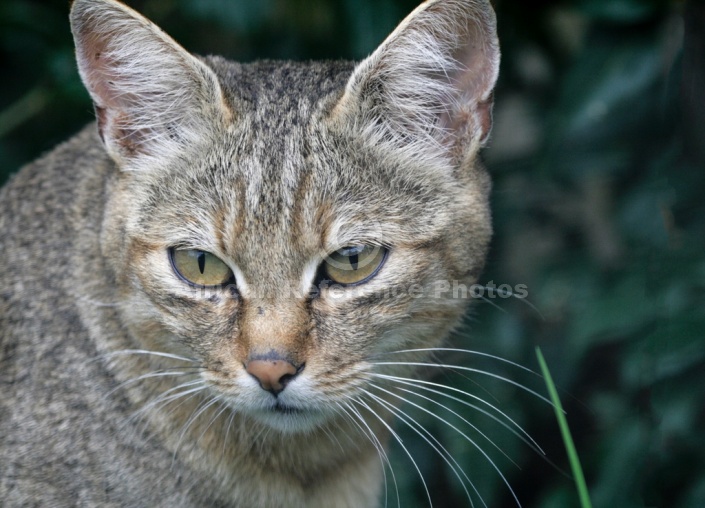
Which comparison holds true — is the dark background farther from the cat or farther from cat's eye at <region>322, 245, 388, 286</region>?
cat's eye at <region>322, 245, 388, 286</region>

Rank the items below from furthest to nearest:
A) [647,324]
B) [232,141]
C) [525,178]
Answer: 1. [525,178]
2. [647,324]
3. [232,141]

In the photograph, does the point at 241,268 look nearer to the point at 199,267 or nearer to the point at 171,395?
the point at 199,267

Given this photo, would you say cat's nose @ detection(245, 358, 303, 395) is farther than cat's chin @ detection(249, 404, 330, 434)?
No

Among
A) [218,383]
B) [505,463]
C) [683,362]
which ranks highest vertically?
[683,362]

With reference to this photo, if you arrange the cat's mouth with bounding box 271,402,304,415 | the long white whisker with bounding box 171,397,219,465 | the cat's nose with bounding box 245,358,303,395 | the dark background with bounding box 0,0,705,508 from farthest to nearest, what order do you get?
the dark background with bounding box 0,0,705,508, the long white whisker with bounding box 171,397,219,465, the cat's mouth with bounding box 271,402,304,415, the cat's nose with bounding box 245,358,303,395

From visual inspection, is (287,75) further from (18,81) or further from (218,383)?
(18,81)

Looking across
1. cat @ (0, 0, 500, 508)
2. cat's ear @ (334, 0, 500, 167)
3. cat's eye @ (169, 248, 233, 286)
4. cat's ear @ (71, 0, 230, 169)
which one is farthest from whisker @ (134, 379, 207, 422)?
cat's ear @ (334, 0, 500, 167)

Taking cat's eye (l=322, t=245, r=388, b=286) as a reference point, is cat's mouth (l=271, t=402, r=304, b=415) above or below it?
below

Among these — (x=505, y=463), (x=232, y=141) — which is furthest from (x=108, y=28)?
(x=505, y=463)
